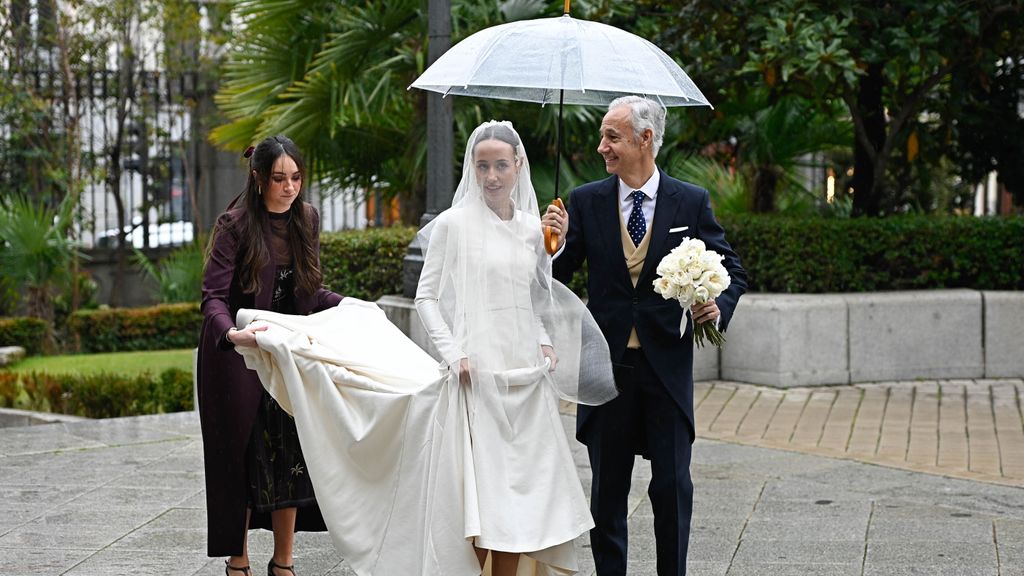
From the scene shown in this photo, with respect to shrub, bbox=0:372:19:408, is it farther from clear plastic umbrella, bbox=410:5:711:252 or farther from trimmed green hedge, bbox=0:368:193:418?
clear plastic umbrella, bbox=410:5:711:252

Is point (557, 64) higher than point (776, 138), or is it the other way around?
point (557, 64)

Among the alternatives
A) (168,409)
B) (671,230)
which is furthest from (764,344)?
(671,230)

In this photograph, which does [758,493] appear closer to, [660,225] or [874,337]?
[660,225]

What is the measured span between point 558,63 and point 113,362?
355 inches

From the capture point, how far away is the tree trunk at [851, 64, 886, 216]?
1087cm

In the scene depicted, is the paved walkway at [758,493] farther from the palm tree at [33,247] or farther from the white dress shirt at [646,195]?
the palm tree at [33,247]

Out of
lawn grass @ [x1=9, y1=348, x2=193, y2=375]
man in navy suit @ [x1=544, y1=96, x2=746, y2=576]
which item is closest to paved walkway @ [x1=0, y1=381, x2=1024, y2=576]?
man in navy suit @ [x1=544, y1=96, x2=746, y2=576]

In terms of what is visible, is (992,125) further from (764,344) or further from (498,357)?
(498,357)

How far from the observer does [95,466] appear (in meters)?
7.49

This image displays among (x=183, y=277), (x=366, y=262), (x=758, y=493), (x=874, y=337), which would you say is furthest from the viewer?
(x=183, y=277)

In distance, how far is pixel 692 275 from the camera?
14.2 ft

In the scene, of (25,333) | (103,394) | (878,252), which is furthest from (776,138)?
(25,333)

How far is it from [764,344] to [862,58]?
218cm

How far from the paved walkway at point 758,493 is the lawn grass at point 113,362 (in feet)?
9.75
